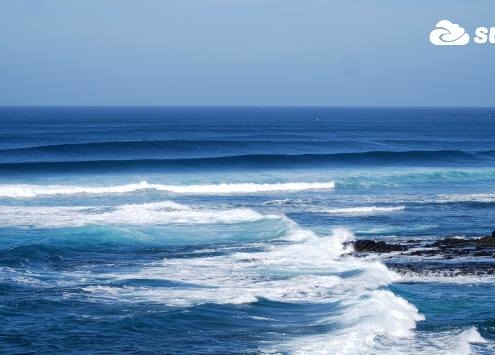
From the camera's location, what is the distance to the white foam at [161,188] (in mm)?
40375

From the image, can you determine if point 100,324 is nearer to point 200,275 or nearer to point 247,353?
point 247,353

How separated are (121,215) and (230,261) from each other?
10146 mm

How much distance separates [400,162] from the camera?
58125mm

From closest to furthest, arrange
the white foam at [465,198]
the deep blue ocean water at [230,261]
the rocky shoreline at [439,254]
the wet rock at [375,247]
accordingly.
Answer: the deep blue ocean water at [230,261]
the rocky shoreline at [439,254]
the wet rock at [375,247]
the white foam at [465,198]

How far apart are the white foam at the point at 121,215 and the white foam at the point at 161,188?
5.14 m

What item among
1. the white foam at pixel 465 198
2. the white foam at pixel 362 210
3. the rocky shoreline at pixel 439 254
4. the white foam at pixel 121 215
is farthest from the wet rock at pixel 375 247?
the white foam at pixel 465 198

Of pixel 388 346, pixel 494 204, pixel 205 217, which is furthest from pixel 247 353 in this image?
pixel 494 204

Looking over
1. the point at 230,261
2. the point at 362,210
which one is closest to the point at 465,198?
the point at 362,210

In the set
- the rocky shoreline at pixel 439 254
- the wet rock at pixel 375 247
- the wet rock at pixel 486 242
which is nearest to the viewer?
the rocky shoreline at pixel 439 254

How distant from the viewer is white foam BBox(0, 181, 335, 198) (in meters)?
40.4

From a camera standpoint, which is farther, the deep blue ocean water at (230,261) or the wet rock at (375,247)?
the wet rock at (375,247)

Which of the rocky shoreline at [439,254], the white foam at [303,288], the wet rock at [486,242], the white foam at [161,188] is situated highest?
the white foam at [161,188]

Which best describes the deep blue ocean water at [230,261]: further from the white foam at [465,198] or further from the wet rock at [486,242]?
the wet rock at [486,242]

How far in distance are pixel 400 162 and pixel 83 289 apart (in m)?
41.0
